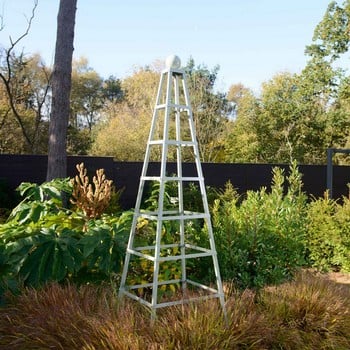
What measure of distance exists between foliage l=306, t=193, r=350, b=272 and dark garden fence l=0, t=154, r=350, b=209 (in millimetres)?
3323

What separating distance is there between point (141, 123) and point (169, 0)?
8014 mm

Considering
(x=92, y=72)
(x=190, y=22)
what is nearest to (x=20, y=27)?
(x=190, y=22)

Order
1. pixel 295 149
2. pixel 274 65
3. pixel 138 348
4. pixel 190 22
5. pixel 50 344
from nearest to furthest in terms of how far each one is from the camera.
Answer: pixel 138 348 < pixel 50 344 < pixel 190 22 < pixel 295 149 < pixel 274 65

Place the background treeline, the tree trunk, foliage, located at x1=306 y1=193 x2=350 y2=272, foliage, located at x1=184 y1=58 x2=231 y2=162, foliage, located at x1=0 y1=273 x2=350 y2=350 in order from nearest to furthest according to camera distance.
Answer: foliage, located at x1=0 y1=273 x2=350 y2=350 < foliage, located at x1=306 y1=193 x2=350 y2=272 < the tree trunk < the background treeline < foliage, located at x1=184 y1=58 x2=231 y2=162

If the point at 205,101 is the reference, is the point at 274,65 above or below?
above

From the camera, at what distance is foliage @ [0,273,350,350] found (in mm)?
2391

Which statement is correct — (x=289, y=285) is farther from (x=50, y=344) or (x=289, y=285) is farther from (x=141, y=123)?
(x=141, y=123)

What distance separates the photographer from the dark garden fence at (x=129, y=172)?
299 inches

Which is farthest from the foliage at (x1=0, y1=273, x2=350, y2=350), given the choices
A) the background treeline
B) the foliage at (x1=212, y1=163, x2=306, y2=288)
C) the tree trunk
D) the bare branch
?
the background treeline

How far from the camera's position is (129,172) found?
28.1ft

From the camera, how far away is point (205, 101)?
16359 mm

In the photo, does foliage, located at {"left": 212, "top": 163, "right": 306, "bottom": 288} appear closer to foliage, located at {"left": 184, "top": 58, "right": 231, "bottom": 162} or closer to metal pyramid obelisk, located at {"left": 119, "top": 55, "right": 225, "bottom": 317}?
metal pyramid obelisk, located at {"left": 119, "top": 55, "right": 225, "bottom": 317}

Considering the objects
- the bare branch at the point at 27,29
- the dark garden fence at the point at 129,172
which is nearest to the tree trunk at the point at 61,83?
the dark garden fence at the point at 129,172

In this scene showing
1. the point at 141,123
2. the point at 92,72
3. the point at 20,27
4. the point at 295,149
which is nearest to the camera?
the point at 20,27
